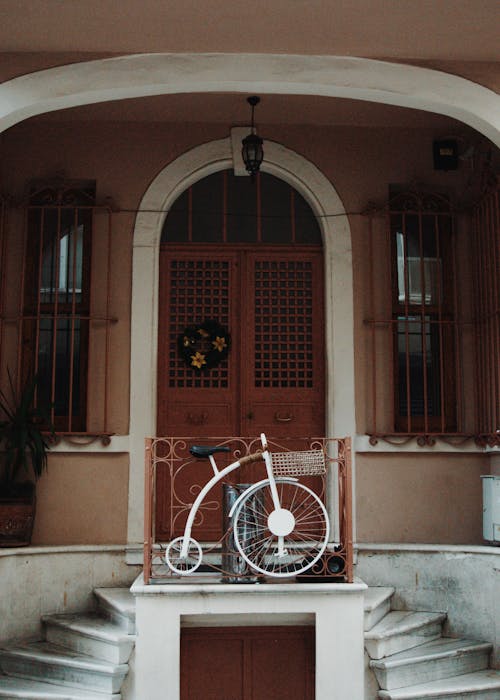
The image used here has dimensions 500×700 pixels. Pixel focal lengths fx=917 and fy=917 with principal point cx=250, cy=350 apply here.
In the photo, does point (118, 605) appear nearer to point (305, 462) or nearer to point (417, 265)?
point (305, 462)

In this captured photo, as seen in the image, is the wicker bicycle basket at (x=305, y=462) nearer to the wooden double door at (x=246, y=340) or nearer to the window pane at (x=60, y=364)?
the wooden double door at (x=246, y=340)

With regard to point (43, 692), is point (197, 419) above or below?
above

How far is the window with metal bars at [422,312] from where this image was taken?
25.7 feet

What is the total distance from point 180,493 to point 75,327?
1.67m

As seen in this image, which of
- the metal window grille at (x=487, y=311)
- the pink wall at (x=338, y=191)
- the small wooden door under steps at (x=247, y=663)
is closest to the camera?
the small wooden door under steps at (x=247, y=663)

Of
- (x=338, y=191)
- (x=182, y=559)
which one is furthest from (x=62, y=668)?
(x=338, y=191)

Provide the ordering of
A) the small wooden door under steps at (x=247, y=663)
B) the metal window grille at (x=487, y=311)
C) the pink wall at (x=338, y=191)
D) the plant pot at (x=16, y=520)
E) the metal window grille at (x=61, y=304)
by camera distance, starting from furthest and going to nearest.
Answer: the metal window grille at (x=61, y=304) < the pink wall at (x=338, y=191) < the metal window grille at (x=487, y=311) < the plant pot at (x=16, y=520) < the small wooden door under steps at (x=247, y=663)

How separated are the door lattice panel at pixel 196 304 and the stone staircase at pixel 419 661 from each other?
91.2 inches

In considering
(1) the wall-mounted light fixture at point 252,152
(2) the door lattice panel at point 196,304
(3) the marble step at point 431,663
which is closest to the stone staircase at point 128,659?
(3) the marble step at point 431,663

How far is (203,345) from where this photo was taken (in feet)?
25.8

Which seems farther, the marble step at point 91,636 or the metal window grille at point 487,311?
the metal window grille at point 487,311

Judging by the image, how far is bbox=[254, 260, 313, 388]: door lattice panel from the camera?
7922mm

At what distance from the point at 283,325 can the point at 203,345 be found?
718 mm

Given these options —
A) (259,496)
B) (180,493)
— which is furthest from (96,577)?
(259,496)
